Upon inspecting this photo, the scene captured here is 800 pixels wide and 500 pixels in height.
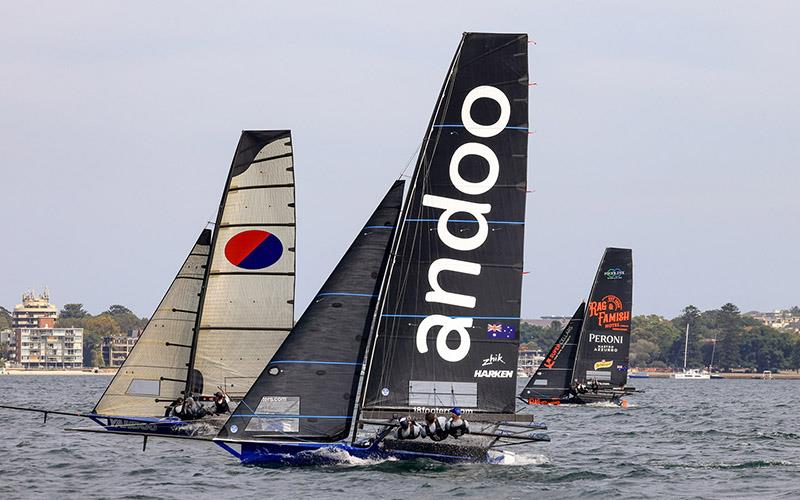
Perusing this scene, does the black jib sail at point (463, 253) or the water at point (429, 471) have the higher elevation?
the black jib sail at point (463, 253)

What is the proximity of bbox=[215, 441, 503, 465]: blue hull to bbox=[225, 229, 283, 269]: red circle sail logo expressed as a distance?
842cm

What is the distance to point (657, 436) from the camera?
41719mm

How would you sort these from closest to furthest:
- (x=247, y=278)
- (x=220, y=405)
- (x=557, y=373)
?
(x=220, y=405) < (x=247, y=278) < (x=557, y=373)

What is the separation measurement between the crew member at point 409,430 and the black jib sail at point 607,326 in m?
36.6

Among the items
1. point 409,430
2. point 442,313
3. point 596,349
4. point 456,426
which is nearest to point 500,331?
point 442,313

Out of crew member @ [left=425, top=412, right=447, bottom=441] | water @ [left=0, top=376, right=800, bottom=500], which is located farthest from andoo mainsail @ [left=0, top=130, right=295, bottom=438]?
crew member @ [left=425, top=412, right=447, bottom=441]

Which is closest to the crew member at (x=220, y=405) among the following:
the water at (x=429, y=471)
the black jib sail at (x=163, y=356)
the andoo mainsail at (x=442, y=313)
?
the water at (x=429, y=471)

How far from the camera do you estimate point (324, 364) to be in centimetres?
2659

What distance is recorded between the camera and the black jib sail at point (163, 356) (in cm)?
3512

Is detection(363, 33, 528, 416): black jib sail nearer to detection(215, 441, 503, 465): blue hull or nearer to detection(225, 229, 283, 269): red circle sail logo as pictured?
detection(215, 441, 503, 465): blue hull

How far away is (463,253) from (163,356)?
11.6 meters

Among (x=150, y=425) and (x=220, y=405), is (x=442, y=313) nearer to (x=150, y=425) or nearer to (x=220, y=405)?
(x=220, y=405)

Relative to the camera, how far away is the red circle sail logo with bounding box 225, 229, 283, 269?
3441 centimetres

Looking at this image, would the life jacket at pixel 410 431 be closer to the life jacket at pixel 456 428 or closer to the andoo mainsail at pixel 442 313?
the andoo mainsail at pixel 442 313
